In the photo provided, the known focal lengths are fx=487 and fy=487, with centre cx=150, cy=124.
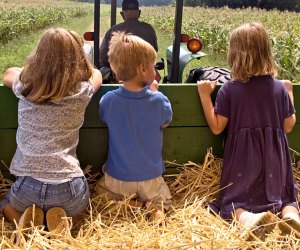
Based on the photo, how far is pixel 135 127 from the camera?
8.59 ft

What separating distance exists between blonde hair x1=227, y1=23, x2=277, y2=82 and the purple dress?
50 millimetres

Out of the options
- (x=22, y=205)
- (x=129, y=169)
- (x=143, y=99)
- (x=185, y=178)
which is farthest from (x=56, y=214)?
(x=185, y=178)

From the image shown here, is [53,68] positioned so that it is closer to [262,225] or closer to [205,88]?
[205,88]

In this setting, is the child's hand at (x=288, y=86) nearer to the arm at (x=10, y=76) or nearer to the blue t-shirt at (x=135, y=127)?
the blue t-shirt at (x=135, y=127)

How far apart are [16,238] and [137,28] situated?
2.42m

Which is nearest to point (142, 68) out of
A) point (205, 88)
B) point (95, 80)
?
point (95, 80)

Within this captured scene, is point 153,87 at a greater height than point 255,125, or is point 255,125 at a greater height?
point 153,87

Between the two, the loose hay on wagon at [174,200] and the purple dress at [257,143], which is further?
the purple dress at [257,143]

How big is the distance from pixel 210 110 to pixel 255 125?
0.90 ft

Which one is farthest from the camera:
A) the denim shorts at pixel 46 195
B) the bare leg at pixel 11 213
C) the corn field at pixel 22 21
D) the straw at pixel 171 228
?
the corn field at pixel 22 21

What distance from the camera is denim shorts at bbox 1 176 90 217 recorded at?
2.38m

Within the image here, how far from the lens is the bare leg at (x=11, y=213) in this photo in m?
2.49

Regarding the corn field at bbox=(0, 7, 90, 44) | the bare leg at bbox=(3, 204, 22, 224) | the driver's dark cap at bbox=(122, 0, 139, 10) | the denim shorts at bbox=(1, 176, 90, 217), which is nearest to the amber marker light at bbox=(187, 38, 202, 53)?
the driver's dark cap at bbox=(122, 0, 139, 10)

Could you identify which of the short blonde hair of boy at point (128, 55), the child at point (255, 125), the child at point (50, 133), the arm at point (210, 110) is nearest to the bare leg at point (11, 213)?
the child at point (50, 133)
